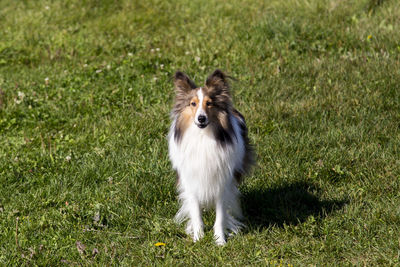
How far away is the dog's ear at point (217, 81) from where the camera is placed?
13.5ft

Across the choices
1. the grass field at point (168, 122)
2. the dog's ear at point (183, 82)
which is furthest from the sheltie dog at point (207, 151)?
the grass field at point (168, 122)

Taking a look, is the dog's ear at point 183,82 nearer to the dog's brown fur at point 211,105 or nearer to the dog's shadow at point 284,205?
the dog's brown fur at point 211,105

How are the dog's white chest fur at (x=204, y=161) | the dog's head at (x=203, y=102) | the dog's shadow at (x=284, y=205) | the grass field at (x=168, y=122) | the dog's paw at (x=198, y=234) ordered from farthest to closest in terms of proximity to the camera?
the dog's shadow at (x=284, y=205) → the dog's paw at (x=198, y=234) → the grass field at (x=168, y=122) → the dog's white chest fur at (x=204, y=161) → the dog's head at (x=203, y=102)

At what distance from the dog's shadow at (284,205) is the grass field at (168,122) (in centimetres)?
2

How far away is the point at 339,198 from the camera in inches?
187

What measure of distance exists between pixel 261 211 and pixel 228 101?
4.11ft

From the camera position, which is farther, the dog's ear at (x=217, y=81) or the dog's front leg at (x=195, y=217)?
the dog's front leg at (x=195, y=217)

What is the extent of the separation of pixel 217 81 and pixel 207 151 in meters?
0.58

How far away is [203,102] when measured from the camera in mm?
3947

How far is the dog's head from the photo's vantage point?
3932 mm

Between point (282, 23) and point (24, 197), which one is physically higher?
point (282, 23)

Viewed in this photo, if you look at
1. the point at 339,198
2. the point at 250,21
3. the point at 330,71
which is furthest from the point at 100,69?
the point at 339,198

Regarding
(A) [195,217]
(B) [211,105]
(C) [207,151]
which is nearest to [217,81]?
(B) [211,105]

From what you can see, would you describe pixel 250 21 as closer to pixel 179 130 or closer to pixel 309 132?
pixel 309 132
